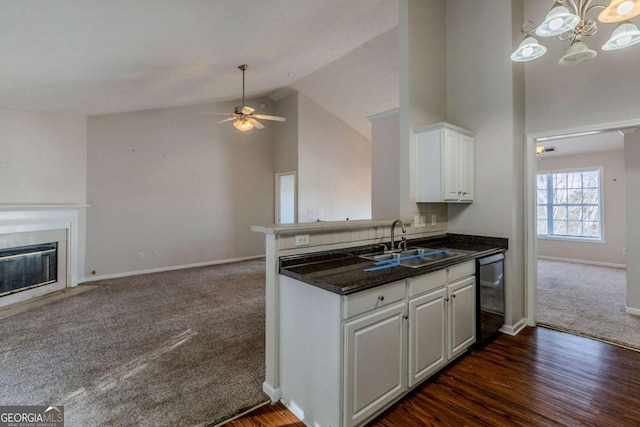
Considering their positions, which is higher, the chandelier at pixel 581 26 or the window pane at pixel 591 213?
the chandelier at pixel 581 26

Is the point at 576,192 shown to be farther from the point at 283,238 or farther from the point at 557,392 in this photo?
the point at 283,238

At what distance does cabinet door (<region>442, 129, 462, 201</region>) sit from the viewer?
3.04 meters

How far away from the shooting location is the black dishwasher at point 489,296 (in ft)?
8.97

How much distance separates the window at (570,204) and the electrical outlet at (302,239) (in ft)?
24.3

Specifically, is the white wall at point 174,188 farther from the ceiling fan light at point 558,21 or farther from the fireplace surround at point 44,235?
the ceiling fan light at point 558,21

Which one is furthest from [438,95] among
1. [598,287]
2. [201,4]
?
[598,287]

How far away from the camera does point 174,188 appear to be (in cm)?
615

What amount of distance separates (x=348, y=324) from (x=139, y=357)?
7.03ft

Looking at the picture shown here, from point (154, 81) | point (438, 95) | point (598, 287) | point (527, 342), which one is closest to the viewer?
point (527, 342)

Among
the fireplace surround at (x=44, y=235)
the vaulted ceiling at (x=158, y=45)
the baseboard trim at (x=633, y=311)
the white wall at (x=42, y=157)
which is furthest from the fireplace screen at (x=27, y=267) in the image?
the baseboard trim at (x=633, y=311)

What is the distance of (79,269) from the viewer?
16.7ft

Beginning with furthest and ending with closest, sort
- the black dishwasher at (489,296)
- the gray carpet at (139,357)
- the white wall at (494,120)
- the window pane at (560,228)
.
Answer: the window pane at (560,228), the white wall at (494,120), the black dishwasher at (489,296), the gray carpet at (139,357)

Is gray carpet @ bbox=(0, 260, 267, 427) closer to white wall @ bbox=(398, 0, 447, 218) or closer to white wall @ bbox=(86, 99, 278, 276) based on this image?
white wall @ bbox=(86, 99, 278, 276)

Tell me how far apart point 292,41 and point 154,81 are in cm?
191
